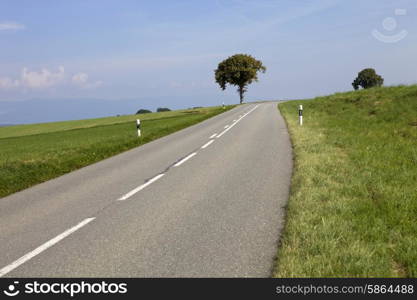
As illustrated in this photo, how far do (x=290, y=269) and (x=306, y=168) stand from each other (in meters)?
4.97

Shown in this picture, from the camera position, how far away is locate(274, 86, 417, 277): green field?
3.62 m

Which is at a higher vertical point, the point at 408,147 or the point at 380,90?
the point at 380,90

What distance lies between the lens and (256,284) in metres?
3.45

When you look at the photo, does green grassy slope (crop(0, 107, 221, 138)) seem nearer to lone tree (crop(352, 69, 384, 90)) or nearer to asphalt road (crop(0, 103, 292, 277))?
asphalt road (crop(0, 103, 292, 277))

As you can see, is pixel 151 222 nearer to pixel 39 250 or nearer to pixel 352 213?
pixel 39 250

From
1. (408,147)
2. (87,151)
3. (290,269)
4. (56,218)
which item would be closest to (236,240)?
(290,269)

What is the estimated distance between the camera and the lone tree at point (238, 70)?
80.0m

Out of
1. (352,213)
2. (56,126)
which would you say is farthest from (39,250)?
(56,126)

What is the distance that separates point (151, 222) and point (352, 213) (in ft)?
9.58

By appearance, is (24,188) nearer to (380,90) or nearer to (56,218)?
(56,218)

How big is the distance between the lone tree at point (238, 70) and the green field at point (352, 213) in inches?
2797

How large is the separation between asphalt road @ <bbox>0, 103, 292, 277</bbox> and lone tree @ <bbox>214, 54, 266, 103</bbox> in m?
72.4

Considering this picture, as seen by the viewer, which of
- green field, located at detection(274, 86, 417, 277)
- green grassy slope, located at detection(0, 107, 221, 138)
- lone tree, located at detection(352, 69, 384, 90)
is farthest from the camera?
lone tree, located at detection(352, 69, 384, 90)

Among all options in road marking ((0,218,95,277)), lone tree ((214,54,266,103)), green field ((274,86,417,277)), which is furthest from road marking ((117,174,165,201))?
lone tree ((214,54,266,103))
